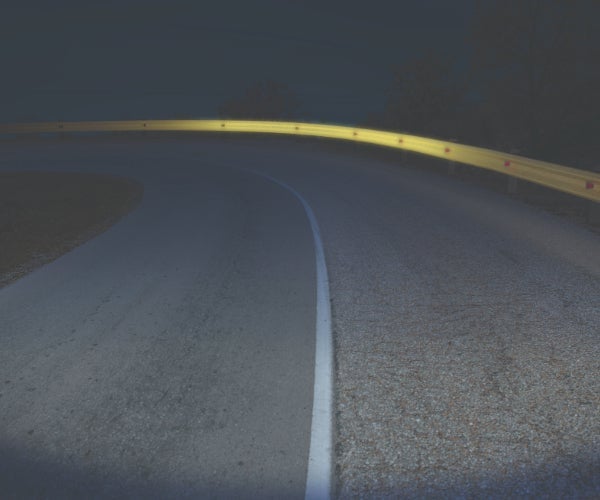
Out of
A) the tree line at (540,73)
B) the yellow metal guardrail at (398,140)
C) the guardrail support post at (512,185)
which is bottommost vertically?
the guardrail support post at (512,185)

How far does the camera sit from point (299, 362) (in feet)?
15.7

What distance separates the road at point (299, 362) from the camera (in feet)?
11.1

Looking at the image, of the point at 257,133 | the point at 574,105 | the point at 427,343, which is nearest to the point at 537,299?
the point at 427,343

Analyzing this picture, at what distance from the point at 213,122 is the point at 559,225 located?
74.1 feet

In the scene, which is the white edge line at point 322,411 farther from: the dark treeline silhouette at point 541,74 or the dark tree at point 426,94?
the dark tree at point 426,94

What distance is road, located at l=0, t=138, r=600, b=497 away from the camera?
339 cm

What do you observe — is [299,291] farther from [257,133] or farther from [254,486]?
[257,133]

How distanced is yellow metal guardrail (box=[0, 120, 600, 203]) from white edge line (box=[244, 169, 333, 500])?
662 centimetres

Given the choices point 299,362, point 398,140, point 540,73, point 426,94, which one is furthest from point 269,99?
point 299,362

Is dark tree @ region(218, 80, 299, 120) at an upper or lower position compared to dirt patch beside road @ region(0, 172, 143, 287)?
upper

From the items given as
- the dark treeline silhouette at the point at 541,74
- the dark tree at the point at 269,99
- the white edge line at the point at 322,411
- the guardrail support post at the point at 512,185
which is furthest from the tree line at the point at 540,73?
the dark tree at the point at 269,99

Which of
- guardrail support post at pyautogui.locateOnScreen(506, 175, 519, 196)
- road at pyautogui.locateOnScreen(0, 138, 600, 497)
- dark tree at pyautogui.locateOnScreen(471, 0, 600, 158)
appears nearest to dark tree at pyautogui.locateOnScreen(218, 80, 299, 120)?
dark tree at pyautogui.locateOnScreen(471, 0, 600, 158)

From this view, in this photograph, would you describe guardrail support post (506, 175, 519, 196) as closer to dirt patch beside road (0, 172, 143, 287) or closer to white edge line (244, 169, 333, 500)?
white edge line (244, 169, 333, 500)

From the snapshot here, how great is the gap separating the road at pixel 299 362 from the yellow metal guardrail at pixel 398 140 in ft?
5.88
